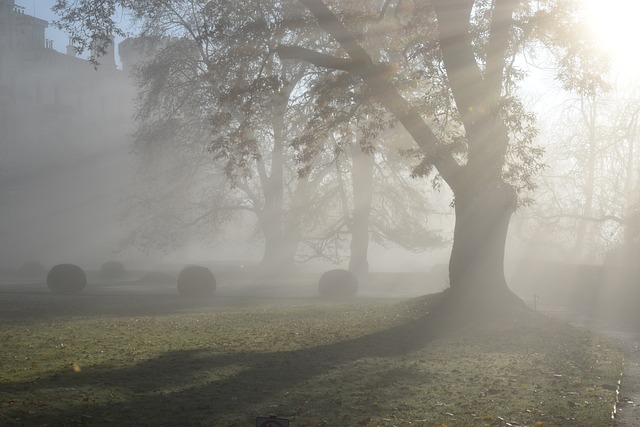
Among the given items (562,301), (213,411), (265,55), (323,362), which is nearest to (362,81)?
(265,55)

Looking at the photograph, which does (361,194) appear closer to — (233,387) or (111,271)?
A: (111,271)

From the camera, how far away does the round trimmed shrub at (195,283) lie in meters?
30.3

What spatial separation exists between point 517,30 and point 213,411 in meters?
14.7

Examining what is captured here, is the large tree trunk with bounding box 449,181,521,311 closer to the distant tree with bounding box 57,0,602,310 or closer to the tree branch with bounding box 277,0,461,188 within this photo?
the distant tree with bounding box 57,0,602,310

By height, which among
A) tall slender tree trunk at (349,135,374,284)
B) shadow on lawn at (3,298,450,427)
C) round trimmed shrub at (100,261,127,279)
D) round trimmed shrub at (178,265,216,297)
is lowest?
shadow on lawn at (3,298,450,427)

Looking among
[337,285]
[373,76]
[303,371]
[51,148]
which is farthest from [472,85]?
[51,148]

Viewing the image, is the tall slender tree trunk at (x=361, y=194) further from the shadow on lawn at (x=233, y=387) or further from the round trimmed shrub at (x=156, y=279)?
the shadow on lawn at (x=233, y=387)

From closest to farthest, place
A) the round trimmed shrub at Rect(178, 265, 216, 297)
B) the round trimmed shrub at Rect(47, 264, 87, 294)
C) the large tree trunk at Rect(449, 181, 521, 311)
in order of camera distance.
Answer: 1. the large tree trunk at Rect(449, 181, 521, 311)
2. the round trimmed shrub at Rect(178, 265, 216, 297)
3. the round trimmed shrub at Rect(47, 264, 87, 294)

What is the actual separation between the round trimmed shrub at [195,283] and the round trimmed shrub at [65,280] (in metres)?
3.93

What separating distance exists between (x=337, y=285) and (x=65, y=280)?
33.1ft

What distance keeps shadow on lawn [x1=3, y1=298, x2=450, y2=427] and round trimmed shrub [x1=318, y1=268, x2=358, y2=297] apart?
17610 mm

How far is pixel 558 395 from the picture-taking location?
9922mm

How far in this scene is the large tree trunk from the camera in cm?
2017

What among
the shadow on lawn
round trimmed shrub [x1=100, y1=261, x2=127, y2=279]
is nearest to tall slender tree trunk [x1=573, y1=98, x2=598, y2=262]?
round trimmed shrub [x1=100, y1=261, x2=127, y2=279]
